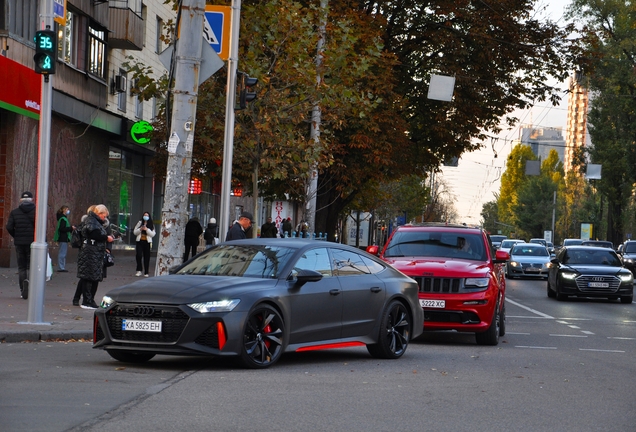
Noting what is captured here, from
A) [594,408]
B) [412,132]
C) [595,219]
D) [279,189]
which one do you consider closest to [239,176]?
[279,189]

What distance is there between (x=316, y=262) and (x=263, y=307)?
1.32 meters

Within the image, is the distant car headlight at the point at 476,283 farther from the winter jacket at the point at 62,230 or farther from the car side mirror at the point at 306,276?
the winter jacket at the point at 62,230

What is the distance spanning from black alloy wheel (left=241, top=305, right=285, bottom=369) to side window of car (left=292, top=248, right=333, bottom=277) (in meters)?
0.80

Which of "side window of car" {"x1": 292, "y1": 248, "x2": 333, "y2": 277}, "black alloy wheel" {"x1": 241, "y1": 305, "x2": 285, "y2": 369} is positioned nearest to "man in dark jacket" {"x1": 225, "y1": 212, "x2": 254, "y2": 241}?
"side window of car" {"x1": 292, "y1": 248, "x2": 333, "y2": 277}

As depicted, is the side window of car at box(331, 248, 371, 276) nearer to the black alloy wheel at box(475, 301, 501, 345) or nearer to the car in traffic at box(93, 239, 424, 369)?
the car in traffic at box(93, 239, 424, 369)

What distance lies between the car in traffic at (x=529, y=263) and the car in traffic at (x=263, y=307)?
30.9 m

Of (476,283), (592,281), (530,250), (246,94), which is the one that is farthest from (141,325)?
(530,250)

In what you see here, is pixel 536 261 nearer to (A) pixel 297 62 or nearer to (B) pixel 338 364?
(A) pixel 297 62

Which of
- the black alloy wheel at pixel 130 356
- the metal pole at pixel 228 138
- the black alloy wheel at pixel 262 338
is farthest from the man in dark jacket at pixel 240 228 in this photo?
the black alloy wheel at pixel 262 338

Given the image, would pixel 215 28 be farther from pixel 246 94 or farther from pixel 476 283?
pixel 476 283

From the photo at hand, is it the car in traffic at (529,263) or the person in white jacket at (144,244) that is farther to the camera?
the car in traffic at (529,263)

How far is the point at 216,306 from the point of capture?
34.6ft

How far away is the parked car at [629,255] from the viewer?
4697cm

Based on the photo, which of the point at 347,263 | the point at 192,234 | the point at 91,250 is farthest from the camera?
the point at 192,234
